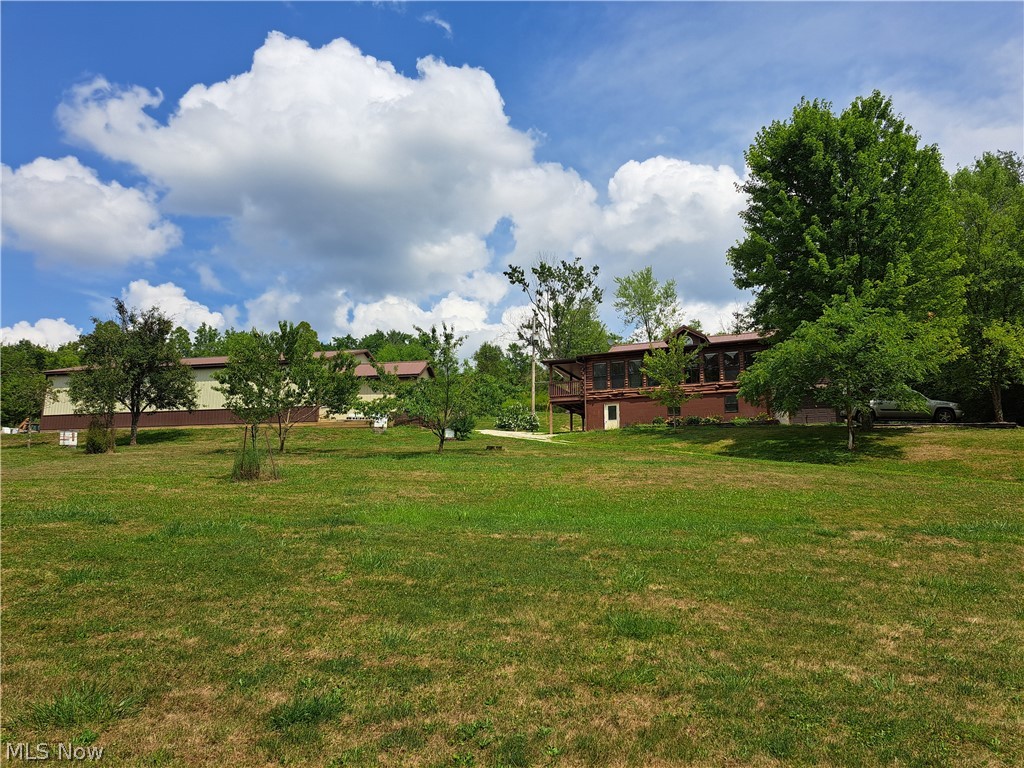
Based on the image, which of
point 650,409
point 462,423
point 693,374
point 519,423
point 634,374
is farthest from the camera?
point 519,423

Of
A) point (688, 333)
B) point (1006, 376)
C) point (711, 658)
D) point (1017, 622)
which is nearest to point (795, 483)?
point (1017, 622)

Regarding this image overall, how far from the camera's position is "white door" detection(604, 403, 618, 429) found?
4863 centimetres

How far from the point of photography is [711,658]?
536cm

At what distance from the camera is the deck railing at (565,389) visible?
51.2 metres

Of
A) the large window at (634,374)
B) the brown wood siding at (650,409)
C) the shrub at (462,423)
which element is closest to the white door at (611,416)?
the brown wood siding at (650,409)

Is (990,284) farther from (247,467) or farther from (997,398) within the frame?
(247,467)

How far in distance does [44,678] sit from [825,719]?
6.33 meters

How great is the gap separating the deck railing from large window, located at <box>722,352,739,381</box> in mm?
12576

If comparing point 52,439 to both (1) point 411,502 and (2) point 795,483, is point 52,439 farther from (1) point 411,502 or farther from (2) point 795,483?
(2) point 795,483

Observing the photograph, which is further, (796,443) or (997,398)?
(997,398)

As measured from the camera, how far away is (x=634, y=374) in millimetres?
48375

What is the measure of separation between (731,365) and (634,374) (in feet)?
25.8

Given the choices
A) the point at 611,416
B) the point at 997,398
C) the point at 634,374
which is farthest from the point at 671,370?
the point at 997,398

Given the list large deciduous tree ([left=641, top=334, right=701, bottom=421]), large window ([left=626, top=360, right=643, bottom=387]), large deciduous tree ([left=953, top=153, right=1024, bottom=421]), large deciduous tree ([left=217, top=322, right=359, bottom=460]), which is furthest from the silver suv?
large deciduous tree ([left=217, top=322, right=359, bottom=460])
